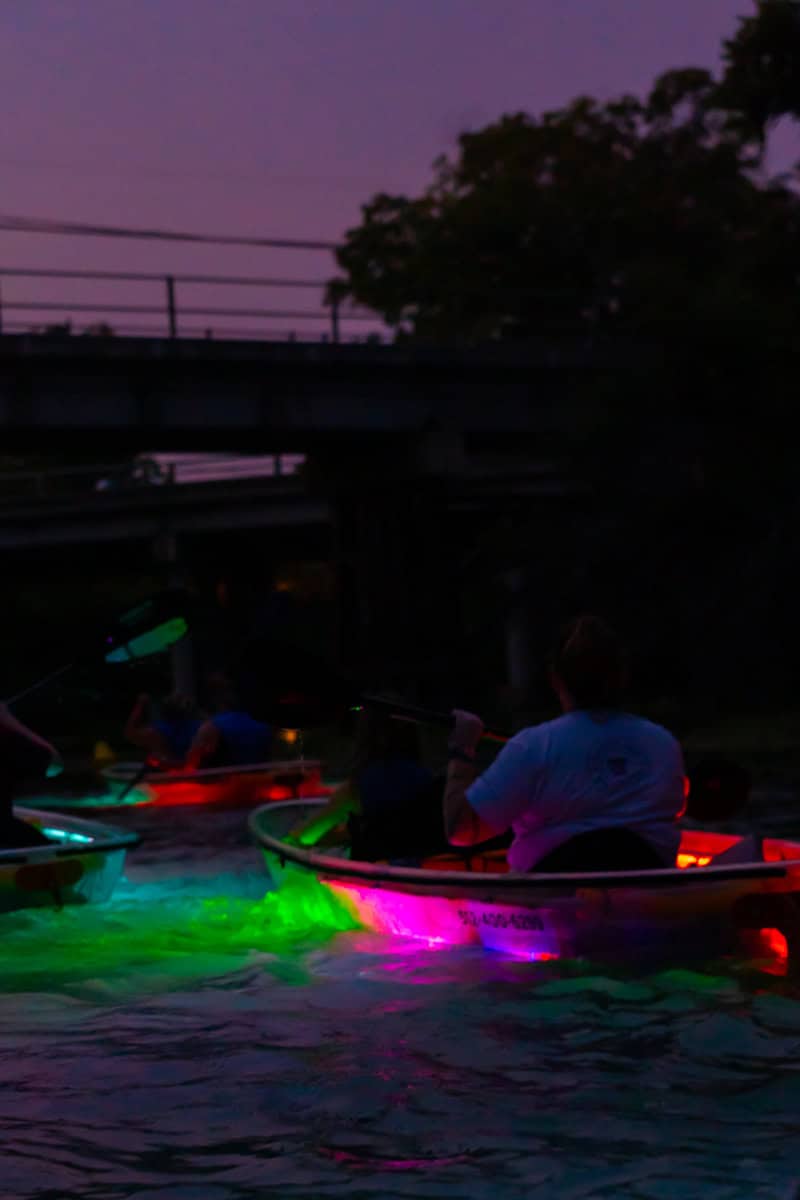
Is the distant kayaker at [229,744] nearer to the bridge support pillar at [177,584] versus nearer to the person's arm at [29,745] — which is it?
the person's arm at [29,745]

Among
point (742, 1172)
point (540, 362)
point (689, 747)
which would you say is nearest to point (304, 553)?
point (540, 362)

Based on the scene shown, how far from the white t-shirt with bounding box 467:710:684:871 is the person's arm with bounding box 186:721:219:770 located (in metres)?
10.5

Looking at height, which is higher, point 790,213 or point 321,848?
point 790,213

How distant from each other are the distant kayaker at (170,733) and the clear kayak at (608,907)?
11161 millimetres

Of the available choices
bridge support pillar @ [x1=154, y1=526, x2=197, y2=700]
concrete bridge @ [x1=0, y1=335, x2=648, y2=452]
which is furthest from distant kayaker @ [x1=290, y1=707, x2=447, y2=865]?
bridge support pillar @ [x1=154, y1=526, x2=197, y2=700]

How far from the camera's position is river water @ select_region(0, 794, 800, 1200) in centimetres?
527

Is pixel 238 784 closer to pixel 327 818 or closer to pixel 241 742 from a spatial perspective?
pixel 241 742

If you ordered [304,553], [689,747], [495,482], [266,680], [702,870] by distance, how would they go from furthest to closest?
[304,553]
[495,482]
[689,747]
[266,680]
[702,870]

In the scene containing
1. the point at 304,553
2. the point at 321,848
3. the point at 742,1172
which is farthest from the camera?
the point at 304,553

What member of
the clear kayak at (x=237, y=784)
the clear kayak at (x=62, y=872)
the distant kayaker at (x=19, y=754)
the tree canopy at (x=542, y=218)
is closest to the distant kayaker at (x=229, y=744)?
the clear kayak at (x=237, y=784)

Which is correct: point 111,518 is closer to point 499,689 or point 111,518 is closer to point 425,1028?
point 499,689

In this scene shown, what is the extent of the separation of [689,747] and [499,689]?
52.3 feet

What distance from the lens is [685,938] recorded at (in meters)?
7.92

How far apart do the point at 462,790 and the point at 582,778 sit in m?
0.51
